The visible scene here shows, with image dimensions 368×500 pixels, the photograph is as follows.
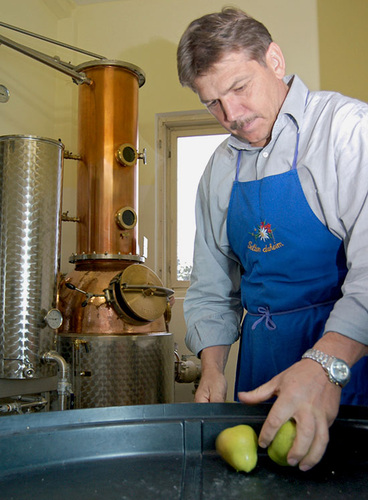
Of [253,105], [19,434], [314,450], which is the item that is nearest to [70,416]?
[19,434]

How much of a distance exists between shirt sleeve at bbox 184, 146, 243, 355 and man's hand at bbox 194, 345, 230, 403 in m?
0.06

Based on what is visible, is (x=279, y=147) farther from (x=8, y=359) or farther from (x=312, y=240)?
(x=8, y=359)

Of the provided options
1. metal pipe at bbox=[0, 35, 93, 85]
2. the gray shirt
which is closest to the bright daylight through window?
metal pipe at bbox=[0, 35, 93, 85]

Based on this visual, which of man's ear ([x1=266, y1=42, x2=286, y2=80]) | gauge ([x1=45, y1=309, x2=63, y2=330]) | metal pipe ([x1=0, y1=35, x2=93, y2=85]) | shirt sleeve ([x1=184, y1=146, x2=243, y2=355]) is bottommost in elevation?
gauge ([x1=45, y1=309, x2=63, y2=330])

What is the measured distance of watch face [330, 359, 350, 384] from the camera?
2.47 feet

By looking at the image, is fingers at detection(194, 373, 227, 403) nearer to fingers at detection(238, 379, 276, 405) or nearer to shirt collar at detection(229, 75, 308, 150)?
fingers at detection(238, 379, 276, 405)

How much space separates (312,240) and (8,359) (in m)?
1.36

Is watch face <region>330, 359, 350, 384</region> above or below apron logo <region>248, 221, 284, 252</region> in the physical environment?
below

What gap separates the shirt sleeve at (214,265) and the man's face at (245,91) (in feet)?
0.56

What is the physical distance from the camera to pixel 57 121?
11.2 feet

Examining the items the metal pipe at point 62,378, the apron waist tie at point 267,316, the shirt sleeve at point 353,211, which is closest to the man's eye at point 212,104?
the shirt sleeve at point 353,211

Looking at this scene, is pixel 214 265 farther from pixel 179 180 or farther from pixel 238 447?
pixel 179 180

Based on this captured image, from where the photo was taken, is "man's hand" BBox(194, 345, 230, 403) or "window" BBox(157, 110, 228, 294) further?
"window" BBox(157, 110, 228, 294)

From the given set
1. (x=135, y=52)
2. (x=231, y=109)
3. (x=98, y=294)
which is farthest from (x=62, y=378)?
(x=135, y=52)
